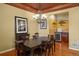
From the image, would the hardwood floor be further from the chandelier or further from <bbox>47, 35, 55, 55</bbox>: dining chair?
the chandelier

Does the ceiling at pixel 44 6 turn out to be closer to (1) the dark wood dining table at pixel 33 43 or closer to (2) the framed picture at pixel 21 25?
(2) the framed picture at pixel 21 25

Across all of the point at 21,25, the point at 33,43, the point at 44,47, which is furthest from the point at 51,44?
the point at 21,25

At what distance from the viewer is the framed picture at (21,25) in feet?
7.43

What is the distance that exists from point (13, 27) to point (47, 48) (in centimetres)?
73

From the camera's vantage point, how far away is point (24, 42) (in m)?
2.28

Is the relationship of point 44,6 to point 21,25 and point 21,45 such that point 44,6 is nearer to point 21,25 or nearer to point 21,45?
point 21,25

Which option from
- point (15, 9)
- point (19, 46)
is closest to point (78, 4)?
point (15, 9)

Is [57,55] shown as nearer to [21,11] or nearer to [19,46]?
[19,46]

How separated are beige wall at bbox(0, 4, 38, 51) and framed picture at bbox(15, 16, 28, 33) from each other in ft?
0.19

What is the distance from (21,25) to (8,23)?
0.24m

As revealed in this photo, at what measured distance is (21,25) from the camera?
232 centimetres

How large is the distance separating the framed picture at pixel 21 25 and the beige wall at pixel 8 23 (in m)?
0.06

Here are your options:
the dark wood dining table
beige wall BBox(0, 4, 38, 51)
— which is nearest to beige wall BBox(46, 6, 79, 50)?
the dark wood dining table

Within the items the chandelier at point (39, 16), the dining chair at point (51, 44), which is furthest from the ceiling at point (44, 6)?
the dining chair at point (51, 44)
